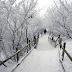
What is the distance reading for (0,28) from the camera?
9305 mm

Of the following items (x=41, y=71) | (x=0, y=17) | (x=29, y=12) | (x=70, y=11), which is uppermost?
(x=29, y=12)

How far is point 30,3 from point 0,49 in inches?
268

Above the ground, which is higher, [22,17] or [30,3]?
[30,3]

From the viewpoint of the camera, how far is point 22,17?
10930 mm

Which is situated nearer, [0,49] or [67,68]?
[67,68]

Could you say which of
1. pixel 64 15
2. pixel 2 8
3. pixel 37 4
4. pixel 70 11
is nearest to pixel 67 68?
pixel 70 11

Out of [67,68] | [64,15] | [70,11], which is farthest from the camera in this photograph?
[64,15]

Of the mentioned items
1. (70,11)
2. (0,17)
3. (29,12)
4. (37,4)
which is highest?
(37,4)

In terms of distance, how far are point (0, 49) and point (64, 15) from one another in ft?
28.6

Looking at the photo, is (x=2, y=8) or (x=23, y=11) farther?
(x=23, y=11)

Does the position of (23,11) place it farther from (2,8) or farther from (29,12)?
(2,8)

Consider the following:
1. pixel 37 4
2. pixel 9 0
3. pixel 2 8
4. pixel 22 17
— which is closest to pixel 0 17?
pixel 2 8

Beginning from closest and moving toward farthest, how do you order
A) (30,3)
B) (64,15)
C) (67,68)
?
(67,68) → (64,15) → (30,3)

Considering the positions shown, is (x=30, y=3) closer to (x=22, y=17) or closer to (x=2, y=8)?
(x=22, y=17)
